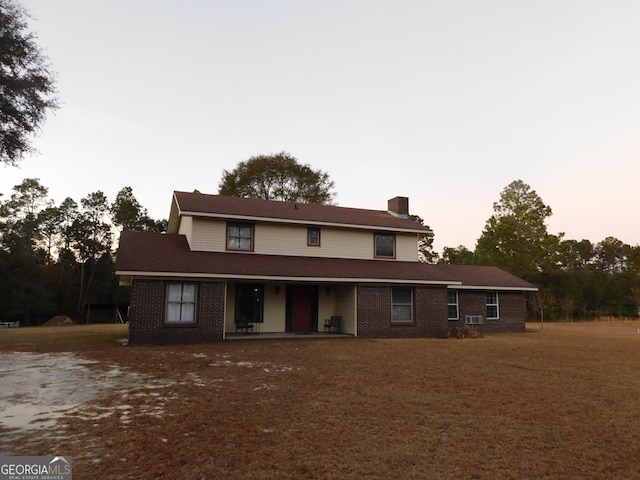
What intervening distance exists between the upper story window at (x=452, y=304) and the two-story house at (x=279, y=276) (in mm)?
55

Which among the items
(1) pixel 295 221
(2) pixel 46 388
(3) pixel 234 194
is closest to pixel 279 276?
(1) pixel 295 221

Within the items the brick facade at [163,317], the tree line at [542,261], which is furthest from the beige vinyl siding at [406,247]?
the tree line at [542,261]

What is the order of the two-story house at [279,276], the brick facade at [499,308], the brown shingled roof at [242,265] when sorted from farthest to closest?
the brick facade at [499,308] → the two-story house at [279,276] → the brown shingled roof at [242,265]

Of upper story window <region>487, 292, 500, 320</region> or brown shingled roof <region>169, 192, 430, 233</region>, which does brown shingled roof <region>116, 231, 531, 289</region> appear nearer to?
brown shingled roof <region>169, 192, 430, 233</region>

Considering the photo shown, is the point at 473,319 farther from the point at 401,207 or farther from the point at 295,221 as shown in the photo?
the point at 295,221

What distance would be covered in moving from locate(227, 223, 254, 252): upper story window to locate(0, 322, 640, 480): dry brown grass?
7.99m

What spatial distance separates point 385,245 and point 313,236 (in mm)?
3975

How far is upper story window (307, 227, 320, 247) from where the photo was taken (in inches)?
770

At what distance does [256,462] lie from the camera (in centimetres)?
418

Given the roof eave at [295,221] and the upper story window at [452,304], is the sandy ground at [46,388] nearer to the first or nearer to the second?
the roof eave at [295,221]
